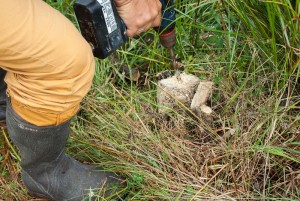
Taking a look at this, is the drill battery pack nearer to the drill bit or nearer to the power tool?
the power tool

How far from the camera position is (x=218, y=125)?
80.3 inches

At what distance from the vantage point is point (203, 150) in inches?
75.2

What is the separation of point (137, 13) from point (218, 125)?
61cm

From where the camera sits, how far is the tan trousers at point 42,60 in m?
1.42

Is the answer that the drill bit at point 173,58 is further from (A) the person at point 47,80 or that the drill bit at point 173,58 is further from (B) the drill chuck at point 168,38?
(A) the person at point 47,80

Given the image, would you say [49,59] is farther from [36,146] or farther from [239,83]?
[239,83]

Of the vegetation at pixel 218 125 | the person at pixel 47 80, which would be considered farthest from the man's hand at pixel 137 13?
the vegetation at pixel 218 125

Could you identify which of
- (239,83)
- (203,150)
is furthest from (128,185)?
(239,83)

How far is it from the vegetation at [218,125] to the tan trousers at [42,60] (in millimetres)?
432

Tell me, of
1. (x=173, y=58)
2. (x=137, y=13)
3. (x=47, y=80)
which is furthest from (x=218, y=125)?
(x=47, y=80)

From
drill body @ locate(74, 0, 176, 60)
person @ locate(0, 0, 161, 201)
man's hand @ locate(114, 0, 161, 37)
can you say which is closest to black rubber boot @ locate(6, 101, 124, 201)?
person @ locate(0, 0, 161, 201)

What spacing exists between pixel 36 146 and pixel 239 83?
2.78ft

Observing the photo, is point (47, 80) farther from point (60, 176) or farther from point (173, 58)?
point (173, 58)

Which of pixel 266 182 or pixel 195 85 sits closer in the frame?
pixel 266 182
